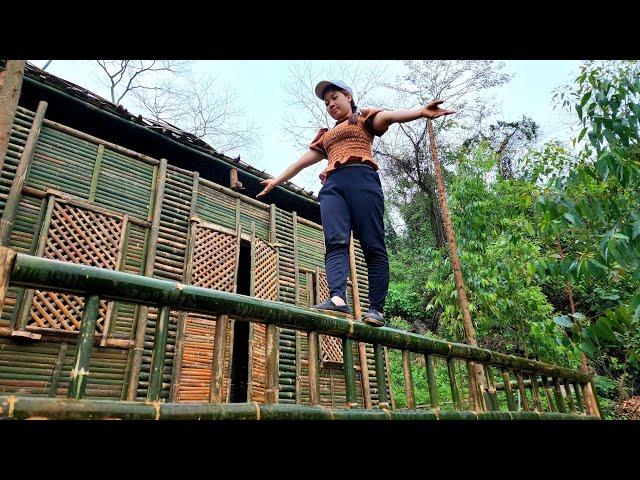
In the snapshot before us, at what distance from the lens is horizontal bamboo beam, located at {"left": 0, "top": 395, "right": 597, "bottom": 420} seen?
3.87 feet

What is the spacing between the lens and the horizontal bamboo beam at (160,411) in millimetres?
1181

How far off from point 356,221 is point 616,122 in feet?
6.52

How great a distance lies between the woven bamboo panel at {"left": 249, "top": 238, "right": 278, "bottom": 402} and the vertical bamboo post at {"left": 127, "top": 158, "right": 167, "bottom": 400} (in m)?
1.97

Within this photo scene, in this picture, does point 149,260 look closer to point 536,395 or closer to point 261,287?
point 261,287

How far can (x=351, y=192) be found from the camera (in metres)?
2.99

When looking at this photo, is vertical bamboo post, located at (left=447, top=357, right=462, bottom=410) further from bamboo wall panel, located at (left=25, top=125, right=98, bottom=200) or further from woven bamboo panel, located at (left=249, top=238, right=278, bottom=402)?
bamboo wall panel, located at (left=25, top=125, right=98, bottom=200)

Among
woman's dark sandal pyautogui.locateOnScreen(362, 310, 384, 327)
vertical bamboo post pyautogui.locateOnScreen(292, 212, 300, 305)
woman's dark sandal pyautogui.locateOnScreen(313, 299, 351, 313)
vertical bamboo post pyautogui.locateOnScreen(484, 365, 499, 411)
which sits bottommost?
vertical bamboo post pyautogui.locateOnScreen(484, 365, 499, 411)

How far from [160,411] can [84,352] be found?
1.08 feet

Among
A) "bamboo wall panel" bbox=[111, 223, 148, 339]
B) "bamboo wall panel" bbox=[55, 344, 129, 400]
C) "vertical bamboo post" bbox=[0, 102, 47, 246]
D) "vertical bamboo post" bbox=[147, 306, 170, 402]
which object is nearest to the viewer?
"vertical bamboo post" bbox=[147, 306, 170, 402]

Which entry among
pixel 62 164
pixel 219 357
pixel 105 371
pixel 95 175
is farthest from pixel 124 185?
pixel 219 357

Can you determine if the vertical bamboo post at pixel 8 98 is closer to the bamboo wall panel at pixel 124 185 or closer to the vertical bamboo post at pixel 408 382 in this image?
the bamboo wall panel at pixel 124 185

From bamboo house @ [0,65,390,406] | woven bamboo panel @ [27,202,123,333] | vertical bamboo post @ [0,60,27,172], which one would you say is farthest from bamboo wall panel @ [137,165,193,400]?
vertical bamboo post @ [0,60,27,172]
